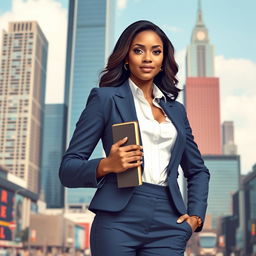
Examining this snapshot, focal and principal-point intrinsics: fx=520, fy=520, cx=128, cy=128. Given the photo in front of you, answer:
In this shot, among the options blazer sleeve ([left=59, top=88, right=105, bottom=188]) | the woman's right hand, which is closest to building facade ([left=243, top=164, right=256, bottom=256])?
blazer sleeve ([left=59, top=88, right=105, bottom=188])

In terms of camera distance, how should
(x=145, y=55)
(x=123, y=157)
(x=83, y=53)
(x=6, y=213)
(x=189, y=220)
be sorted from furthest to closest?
(x=83, y=53) < (x=6, y=213) < (x=145, y=55) < (x=189, y=220) < (x=123, y=157)

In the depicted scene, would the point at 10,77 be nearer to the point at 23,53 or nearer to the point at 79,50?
the point at 23,53

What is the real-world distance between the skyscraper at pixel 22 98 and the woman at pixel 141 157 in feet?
496

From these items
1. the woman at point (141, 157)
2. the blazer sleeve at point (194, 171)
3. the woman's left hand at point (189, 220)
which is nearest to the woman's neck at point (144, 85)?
the woman at point (141, 157)

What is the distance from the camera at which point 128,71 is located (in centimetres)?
262

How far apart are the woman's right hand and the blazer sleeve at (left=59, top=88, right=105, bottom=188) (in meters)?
0.14

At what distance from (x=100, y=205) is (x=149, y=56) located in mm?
738

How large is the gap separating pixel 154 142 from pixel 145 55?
0.42 meters

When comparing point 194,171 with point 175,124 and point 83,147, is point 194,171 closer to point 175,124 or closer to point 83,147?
point 175,124

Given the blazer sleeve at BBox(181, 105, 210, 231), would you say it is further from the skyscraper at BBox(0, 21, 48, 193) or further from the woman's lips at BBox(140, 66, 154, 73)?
the skyscraper at BBox(0, 21, 48, 193)

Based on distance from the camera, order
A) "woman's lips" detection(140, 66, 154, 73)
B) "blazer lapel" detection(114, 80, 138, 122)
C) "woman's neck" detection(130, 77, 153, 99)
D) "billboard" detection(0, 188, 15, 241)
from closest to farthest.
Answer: "blazer lapel" detection(114, 80, 138, 122)
"woman's lips" detection(140, 66, 154, 73)
"woman's neck" detection(130, 77, 153, 99)
"billboard" detection(0, 188, 15, 241)

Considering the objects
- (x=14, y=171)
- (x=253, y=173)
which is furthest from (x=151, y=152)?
(x=14, y=171)

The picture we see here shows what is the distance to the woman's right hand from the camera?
212cm

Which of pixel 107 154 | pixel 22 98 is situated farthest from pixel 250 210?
pixel 22 98
